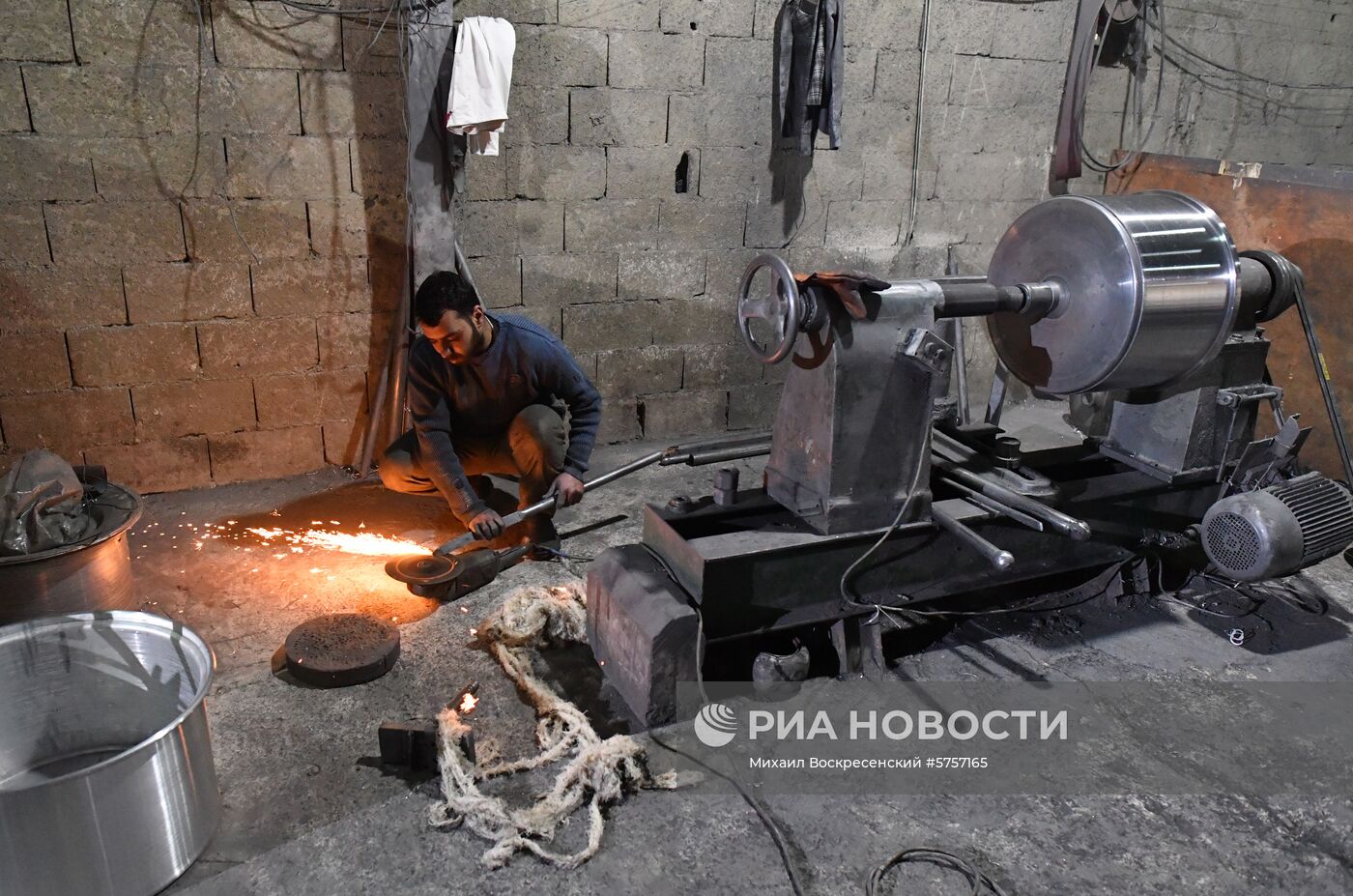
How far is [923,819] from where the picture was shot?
2701 mm

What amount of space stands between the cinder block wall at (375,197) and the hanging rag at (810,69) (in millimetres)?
122

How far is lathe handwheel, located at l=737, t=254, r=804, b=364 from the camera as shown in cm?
287

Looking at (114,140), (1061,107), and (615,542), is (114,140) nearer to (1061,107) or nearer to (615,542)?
(615,542)

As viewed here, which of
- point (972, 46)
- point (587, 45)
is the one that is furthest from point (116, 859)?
point (972, 46)

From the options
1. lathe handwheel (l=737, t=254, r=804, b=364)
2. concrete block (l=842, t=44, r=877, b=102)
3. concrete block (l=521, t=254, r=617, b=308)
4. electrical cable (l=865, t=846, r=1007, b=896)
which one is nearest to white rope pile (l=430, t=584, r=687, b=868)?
electrical cable (l=865, t=846, r=1007, b=896)

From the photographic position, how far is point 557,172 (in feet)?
16.3

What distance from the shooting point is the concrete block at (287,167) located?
4.37 meters

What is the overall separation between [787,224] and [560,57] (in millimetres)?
1626

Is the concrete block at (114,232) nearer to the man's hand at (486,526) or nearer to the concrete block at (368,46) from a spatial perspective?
the concrete block at (368,46)

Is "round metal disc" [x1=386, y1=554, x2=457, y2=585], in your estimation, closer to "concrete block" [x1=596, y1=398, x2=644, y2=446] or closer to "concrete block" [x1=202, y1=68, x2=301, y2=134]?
"concrete block" [x1=596, y1=398, x2=644, y2=446]

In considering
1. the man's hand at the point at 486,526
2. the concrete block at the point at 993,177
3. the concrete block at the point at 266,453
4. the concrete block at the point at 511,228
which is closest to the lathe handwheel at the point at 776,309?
the man's hand at the point at 486,526

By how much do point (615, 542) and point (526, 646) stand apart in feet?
3.18

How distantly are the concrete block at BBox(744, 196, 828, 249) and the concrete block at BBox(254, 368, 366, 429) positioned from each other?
2336 mm

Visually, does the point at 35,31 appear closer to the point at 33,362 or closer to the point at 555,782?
the point at 33,362
